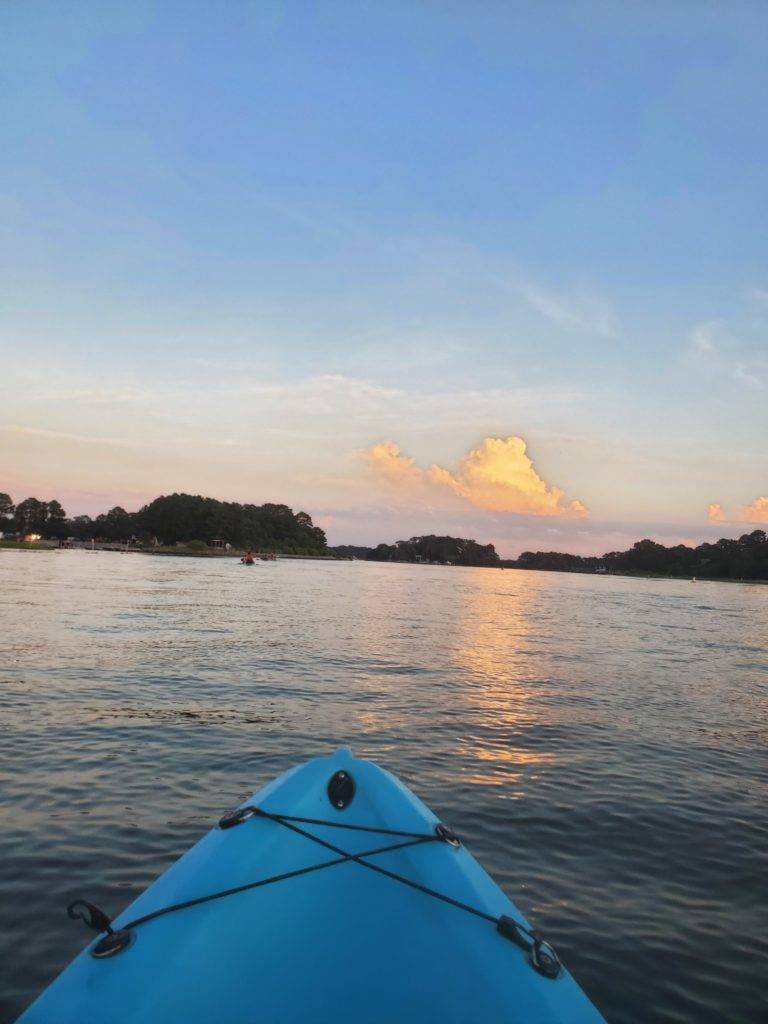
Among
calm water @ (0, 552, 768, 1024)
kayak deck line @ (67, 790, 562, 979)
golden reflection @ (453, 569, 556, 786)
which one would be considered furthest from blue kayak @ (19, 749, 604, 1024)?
golden reflection @ (453, 569, 556, 786)

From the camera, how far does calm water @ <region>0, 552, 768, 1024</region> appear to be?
5789mm

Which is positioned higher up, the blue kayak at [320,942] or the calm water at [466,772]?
the blue kayak at [320,942]

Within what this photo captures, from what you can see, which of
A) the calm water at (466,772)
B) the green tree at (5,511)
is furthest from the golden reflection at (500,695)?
the green tree at (5,511)

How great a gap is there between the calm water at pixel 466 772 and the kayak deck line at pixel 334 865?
1395 mm

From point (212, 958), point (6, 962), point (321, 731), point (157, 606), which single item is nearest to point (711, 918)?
point (212, 958)

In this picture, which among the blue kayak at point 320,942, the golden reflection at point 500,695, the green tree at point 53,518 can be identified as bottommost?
the golden reflection at point 500,695

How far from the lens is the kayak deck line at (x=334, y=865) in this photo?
13.0 ft

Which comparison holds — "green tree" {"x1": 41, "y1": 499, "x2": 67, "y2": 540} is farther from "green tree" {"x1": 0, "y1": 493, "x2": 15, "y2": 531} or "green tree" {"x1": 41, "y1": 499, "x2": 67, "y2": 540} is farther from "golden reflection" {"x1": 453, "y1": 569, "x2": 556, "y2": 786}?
"golden reflection" {"x1": 453, "y1": 569, "x2": 556, "y2": 786}

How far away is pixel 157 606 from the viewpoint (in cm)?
3653

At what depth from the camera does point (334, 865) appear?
473cm

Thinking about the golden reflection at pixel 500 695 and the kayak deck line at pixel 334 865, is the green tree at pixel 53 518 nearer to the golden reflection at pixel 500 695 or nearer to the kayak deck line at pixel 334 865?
A: the golden reflection at pixel 500 695

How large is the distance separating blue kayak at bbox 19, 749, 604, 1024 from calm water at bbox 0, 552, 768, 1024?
1542 mm

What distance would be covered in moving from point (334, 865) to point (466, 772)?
6.24m

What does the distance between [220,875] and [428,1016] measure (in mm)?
1781
